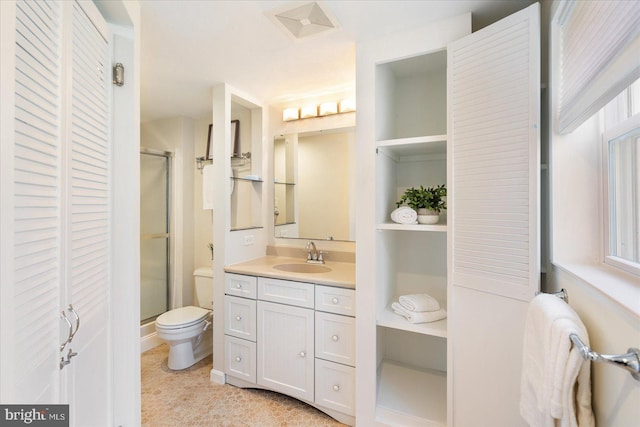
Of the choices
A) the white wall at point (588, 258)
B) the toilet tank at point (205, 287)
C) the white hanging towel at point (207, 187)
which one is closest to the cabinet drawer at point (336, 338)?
the white wall at point (588, 258)

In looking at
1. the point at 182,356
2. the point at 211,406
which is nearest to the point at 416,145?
the point at 211,406

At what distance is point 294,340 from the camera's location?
1867 millimetres

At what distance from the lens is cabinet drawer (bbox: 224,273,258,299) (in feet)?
6.65

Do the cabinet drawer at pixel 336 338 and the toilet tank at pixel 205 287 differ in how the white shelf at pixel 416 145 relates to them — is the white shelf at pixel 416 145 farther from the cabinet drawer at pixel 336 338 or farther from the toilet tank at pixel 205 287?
the toilet tank at pixel 205 287

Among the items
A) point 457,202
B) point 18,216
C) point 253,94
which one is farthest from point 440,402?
point 253,94

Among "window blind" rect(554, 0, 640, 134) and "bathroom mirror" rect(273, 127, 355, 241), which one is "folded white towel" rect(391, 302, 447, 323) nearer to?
"bathroom mirror" rect(273, 127, 355, 241)

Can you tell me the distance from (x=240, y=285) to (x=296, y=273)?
17.5 inches

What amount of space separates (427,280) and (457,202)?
2.49 ft

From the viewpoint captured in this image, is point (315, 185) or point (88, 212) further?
point (315, 185)

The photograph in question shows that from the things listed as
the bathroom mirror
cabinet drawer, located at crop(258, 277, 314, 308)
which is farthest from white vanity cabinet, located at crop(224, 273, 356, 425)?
the bathroom mirror

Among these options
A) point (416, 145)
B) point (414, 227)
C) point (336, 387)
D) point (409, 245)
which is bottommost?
point (336, 387)

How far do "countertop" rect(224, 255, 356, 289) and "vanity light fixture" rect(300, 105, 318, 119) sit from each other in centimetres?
128

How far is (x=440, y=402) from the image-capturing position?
5.41 ft

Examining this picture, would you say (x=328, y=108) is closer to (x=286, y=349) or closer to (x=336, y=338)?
(x=336, y=338)
